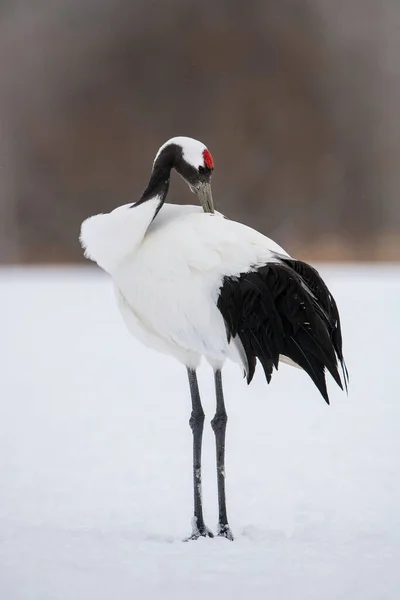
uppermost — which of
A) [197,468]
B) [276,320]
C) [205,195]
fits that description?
[205,195]

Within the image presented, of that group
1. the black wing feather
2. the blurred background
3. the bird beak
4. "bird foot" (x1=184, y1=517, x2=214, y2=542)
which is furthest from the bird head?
the blurred background

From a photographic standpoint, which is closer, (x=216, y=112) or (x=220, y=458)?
(x=220, y=458)

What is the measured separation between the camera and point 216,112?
15.7ft

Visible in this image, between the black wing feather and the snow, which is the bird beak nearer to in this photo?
the black wing feather

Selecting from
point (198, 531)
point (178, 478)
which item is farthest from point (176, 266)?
point (178, 478)

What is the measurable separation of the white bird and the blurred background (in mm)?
3222

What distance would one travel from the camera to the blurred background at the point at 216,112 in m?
4.71

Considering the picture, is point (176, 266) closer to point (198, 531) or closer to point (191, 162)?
point (191, 162)

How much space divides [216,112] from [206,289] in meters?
3.60

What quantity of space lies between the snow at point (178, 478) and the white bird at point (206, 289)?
0.47ft

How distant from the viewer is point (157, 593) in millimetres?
1217

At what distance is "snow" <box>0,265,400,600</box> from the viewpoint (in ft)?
4.20

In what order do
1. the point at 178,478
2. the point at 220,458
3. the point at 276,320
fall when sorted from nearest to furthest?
the point at 276,320, the point at 220,458, the point at 178,478

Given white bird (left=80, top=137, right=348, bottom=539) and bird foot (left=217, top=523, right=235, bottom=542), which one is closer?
white bird (left=80, top=137, right=348, bottom=539)
